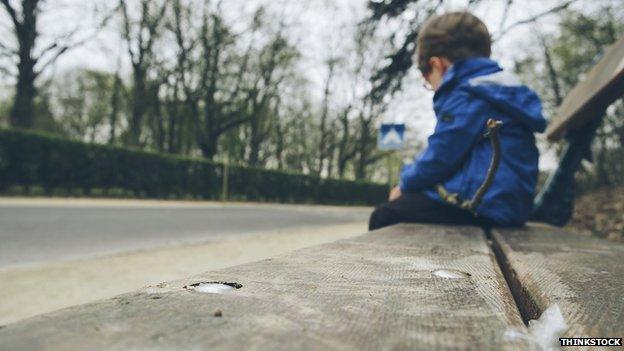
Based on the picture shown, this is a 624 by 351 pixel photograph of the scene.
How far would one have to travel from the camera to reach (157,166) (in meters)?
16.1

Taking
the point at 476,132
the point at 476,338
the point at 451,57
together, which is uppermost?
the point at 451,57

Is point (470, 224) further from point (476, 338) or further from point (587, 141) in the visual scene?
point (476, 338)

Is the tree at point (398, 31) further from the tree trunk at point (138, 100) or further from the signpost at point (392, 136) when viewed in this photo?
the tree trunk at point (138, 100)

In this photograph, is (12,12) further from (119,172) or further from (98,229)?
(98,229)

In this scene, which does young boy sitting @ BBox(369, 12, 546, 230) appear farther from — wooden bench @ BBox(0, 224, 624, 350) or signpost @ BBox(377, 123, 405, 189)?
signpost @ BBox(377, 123, 405, 189)

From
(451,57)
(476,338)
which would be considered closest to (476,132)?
(451,57)

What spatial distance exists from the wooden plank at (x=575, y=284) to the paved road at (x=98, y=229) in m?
4.41

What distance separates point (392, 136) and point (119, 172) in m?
8.98

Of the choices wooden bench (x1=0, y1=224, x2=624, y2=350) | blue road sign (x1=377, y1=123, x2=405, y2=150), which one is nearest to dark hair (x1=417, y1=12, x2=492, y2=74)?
wooden bench (x1=0, y1=224, x2=624, y2=350)

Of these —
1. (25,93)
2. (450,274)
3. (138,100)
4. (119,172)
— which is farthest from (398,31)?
(138,100)

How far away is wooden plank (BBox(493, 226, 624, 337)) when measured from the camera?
0.57 metres

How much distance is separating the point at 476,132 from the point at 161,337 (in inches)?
74.1

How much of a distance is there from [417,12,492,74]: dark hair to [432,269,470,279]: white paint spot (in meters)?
1.63

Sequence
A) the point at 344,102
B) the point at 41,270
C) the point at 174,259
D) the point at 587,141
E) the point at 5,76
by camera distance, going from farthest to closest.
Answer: the point at 344,102, the point at 5,76, the point at 174,259, the point at 41,270, the point at 587,141
